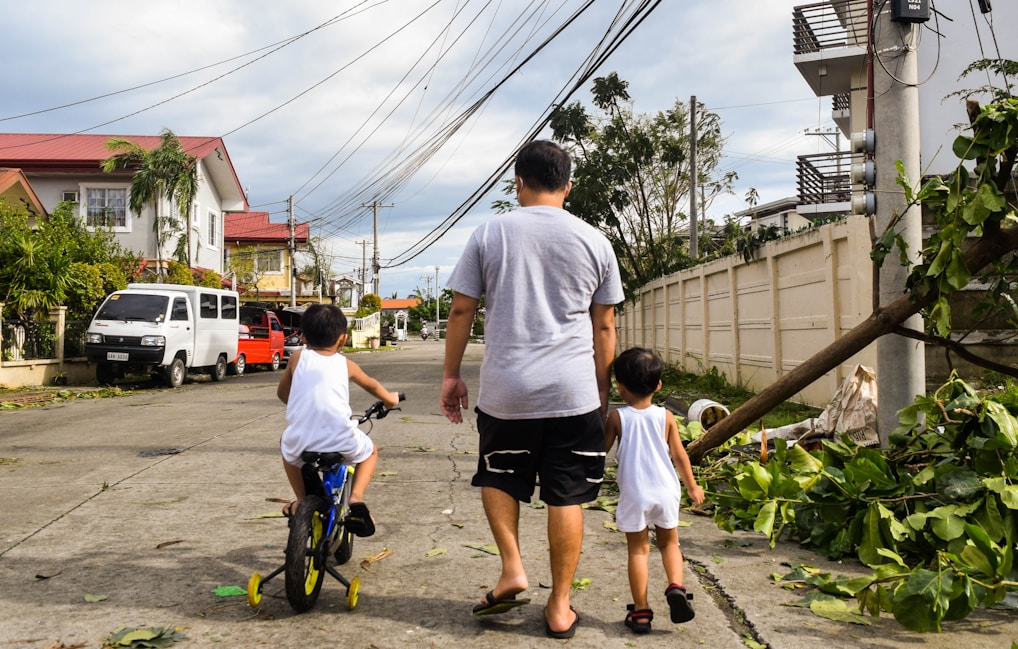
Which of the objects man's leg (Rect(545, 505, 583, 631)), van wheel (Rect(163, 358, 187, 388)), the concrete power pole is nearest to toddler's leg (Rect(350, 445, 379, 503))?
man's leg (Rect(545, 505, 583, 631))

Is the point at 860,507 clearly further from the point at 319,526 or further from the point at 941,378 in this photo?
the point at 941,378

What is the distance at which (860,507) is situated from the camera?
14.6 ft

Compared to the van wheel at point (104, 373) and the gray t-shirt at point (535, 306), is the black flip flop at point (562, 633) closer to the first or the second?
the gray t-shirt at point (535, 306)

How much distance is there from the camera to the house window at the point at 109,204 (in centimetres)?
2883

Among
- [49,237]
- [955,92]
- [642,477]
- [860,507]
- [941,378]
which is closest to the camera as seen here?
[642,477]

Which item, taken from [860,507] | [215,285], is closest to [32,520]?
[860,507]

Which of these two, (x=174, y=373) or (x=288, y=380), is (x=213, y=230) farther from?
(x=288, y=380)

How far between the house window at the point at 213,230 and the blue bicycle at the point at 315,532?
32.4m

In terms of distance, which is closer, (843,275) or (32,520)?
(32,520)

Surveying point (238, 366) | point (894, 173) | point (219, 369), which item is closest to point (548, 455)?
point (894, 173)

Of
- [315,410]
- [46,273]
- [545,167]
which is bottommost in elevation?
[315,410]

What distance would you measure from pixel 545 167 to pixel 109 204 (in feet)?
95.9

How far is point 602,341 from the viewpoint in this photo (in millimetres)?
3479

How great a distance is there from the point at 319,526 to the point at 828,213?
2546 centimetres
